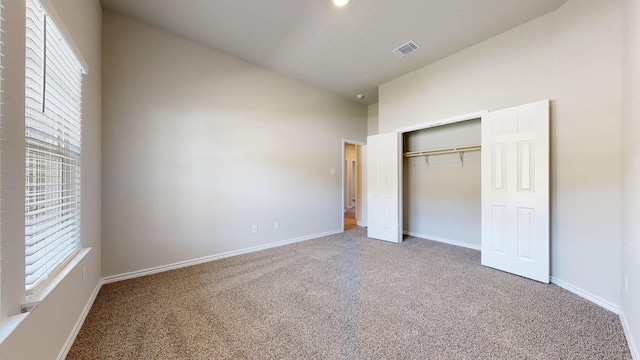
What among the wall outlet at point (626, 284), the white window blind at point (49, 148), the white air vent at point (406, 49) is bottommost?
the wall outlet at point (626, 284)

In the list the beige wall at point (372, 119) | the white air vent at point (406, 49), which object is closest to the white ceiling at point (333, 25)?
the white air vent at point (406, 49)

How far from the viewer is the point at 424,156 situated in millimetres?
4426

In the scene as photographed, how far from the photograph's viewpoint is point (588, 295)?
7.34 feet

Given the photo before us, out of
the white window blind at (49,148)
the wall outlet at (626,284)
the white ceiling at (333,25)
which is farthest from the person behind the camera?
the white ceiling at (333,25)

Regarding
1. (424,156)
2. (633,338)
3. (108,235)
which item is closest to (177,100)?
(108,235)

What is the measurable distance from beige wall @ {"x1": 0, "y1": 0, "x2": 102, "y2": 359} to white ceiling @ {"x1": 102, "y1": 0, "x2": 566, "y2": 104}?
102 cm

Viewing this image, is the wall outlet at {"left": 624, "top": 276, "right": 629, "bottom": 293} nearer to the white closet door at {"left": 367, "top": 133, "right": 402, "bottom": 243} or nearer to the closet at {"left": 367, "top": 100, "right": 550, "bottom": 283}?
the closet at {"left": 367, "top": 100, "right": 550, "bottom": 283}

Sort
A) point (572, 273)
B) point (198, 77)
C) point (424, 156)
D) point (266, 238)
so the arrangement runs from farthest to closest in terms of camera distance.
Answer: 1. point (424, 156)
2. point (266, 238)
3. point (198, 77)
4. point (572, 273)

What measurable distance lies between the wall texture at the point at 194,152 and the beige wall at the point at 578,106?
307 centimetres

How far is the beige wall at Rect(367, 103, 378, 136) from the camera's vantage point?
554 centimetres

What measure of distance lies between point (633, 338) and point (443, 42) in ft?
11.1

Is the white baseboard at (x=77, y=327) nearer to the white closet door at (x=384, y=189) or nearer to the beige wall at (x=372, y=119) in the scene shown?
the white closet door at (x=384, y=189)

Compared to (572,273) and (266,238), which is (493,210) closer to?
(572,273)

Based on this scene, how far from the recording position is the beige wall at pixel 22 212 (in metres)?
1.00
